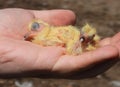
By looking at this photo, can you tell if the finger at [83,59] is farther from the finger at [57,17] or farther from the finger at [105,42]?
the finger at [57,17]

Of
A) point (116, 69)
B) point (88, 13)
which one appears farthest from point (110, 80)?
point (88, 13)

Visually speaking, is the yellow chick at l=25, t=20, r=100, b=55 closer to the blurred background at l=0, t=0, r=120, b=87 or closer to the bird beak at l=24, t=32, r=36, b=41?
the bird beak at l=24, t=32, r=36, b=41

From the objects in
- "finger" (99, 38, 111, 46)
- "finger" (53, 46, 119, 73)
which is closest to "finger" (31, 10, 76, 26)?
"finger" (99, 38, 111, 46)

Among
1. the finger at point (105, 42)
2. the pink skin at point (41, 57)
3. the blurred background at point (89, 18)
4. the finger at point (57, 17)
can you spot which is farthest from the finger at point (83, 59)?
the blurred background at point (89, 18)

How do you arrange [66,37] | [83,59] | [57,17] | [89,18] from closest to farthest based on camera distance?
1. [83,59]
2. [66,37]
3. [57,17]
4. [89,18]

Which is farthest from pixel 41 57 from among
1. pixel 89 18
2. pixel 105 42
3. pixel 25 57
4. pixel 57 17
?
pixel 89 18

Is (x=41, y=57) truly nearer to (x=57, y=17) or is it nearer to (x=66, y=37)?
(x=66, y=37)
